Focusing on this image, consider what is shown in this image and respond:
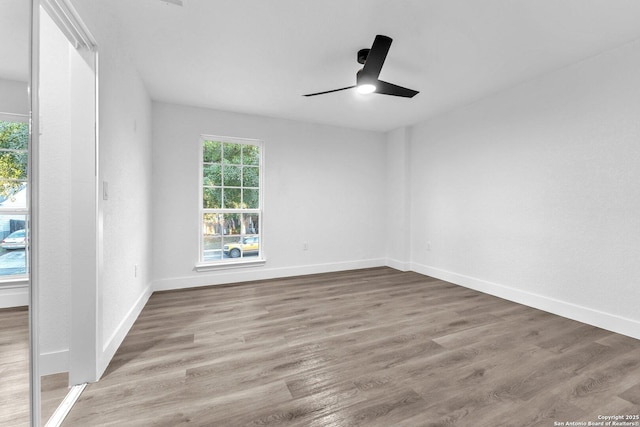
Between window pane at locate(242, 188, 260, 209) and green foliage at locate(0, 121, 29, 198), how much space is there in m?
3.12

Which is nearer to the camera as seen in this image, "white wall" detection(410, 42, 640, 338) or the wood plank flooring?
the wood plank flooring

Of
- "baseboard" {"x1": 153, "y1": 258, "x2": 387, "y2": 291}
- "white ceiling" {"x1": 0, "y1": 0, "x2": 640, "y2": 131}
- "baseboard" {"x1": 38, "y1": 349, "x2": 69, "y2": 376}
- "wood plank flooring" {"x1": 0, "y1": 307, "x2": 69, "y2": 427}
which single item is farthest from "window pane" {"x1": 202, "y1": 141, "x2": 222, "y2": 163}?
"wood plank flooring" {"x1": 0, "y1": 307, "x2": 69, "y2": 427}

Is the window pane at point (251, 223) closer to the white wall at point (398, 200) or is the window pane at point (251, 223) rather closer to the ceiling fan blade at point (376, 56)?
the white wall at point (398, 200)

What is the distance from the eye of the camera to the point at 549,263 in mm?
2998

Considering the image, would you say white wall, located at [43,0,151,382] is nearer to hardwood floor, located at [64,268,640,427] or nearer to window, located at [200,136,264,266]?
hardwood floor, located at [64,268,640,427]

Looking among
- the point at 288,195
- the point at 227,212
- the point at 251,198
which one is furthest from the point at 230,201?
the point at 288,195

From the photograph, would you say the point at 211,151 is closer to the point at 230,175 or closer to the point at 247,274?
the point at 230,175

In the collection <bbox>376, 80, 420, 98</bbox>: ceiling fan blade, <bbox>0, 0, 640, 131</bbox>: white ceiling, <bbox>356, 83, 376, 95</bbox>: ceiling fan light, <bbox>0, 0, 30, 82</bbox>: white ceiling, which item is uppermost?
<bbox>0, 0, 640, 131</bbox>: white ceiling

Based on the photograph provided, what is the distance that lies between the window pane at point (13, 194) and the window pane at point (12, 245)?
46 mm

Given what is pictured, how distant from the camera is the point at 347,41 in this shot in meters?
2.40

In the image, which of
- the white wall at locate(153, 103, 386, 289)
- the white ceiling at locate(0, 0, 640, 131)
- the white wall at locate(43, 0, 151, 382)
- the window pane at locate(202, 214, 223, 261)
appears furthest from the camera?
the window pane at locate(202, 214, 223, 261)

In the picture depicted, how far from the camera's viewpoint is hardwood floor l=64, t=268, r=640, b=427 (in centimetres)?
152

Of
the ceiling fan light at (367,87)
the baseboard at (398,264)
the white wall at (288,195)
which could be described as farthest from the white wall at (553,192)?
the ceiling fan light at (367,87)

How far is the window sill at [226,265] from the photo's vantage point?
3936mm
